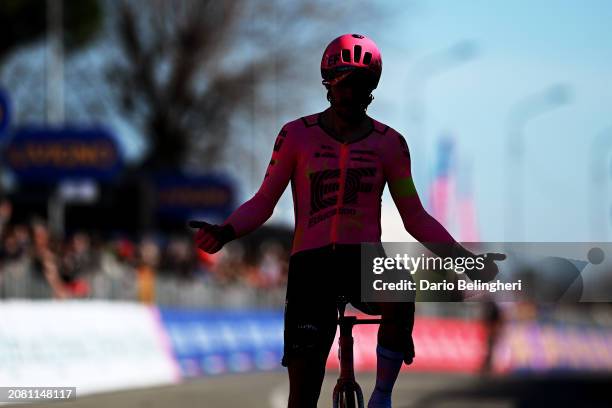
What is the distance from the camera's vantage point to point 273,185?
7656 mm

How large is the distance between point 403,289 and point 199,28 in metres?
40.8

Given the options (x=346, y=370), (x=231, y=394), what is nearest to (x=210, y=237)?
(x=346, y=370)

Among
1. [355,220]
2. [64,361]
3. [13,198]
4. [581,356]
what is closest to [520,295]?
[355,220]

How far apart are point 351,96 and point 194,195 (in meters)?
32.2

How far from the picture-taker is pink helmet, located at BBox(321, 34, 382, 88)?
7.50 m

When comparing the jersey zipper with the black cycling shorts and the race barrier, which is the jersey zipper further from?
the race barrier

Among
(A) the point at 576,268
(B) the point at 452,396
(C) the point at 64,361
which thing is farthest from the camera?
(B) the point at 452,396

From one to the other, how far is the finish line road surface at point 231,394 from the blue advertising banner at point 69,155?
6.27m

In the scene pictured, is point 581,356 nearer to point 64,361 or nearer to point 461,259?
point 64,361

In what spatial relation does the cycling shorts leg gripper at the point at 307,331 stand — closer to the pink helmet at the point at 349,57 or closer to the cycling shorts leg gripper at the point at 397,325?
the cycling shorts leg gripper at the point at 397,325

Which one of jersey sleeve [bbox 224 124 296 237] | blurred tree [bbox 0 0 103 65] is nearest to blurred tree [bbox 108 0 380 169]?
blurred tree [bbox 0 0 103 65]

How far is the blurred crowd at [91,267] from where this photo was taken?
2041 cm

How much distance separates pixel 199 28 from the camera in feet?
156

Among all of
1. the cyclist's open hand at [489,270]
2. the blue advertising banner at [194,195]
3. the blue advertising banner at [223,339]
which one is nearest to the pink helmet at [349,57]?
the cyclist's open hand at [489,270]
